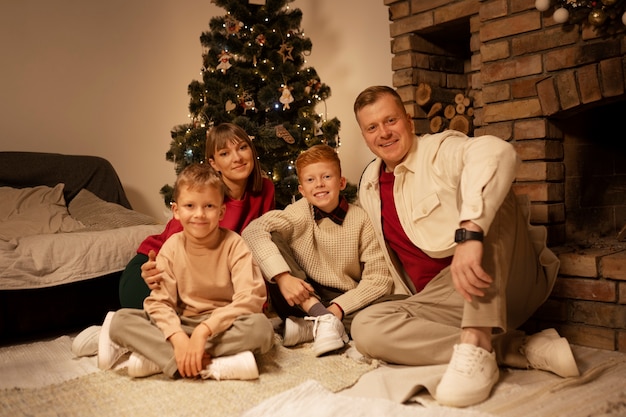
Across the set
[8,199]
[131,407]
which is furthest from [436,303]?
[8,199]

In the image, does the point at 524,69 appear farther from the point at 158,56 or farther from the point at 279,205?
the point at 158,56

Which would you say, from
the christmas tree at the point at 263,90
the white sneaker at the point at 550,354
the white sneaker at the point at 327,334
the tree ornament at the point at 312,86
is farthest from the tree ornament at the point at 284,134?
the white sneaker at the point at 550,354

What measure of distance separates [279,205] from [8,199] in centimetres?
131

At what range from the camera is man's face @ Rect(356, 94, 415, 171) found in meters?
1.82

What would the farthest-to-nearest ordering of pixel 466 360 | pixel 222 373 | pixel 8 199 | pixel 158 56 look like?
pixel 158 56 < pixel 8 199 < pixel 222 373 < pixel 466 360

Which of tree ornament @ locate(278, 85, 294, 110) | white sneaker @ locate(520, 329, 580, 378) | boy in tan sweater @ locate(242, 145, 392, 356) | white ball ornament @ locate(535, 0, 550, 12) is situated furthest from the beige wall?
white sneaker @ locate(520, 329, 580, 378)

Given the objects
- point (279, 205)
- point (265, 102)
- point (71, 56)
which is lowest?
point (279, 205)

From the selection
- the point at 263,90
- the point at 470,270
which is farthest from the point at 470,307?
the point at 263,90

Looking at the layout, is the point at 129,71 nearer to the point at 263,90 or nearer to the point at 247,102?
the point at 247,102

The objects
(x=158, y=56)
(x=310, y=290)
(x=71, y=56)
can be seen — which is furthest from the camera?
(x=158, y=56)

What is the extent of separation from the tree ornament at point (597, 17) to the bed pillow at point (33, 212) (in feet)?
7.47

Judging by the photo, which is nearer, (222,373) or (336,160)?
(222,373)

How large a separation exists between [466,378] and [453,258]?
299 mm

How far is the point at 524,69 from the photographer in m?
2.25
